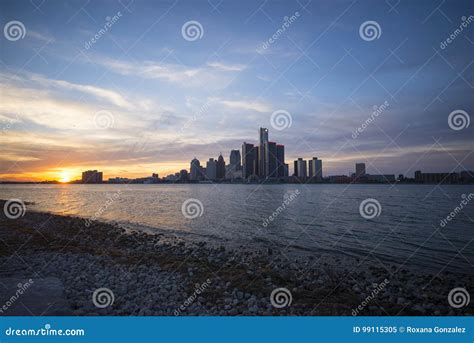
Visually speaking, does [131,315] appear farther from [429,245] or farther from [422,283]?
[429,245]

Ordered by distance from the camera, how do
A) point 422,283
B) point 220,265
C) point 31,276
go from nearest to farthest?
point 31,276 < point 422,283 < point 220,265

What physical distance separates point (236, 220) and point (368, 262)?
13884mm

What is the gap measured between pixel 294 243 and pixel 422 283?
7.16 metres

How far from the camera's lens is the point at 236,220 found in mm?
24969

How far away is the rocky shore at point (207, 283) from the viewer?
7020 mm

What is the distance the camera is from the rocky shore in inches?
276

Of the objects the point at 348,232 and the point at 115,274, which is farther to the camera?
the point at 348,232

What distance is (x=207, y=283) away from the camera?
8.84 m

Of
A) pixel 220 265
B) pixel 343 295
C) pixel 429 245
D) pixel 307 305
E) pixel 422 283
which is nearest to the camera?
pixel 307 305
